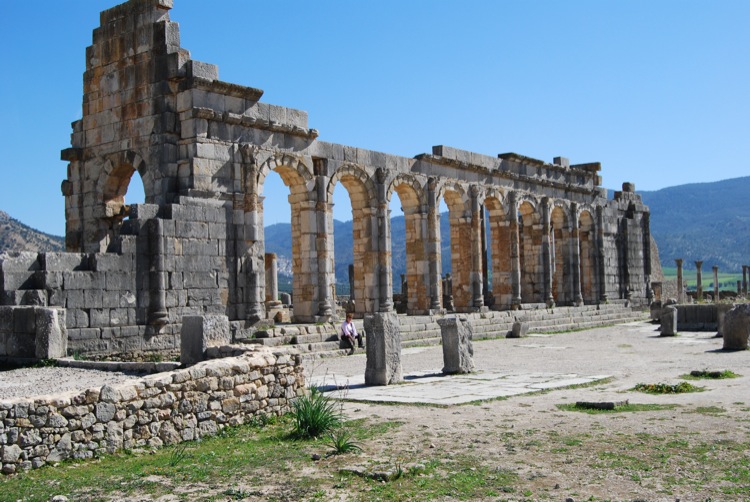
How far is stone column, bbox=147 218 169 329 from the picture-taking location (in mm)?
17703

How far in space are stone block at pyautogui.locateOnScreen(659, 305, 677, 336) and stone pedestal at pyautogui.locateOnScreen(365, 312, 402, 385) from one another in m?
13.1

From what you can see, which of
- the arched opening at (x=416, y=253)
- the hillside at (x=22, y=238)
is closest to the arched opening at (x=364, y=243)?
the arched opening at (x=416, y=253)

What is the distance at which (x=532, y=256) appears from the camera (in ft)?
108

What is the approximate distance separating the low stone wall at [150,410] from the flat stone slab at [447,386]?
2.84 ft

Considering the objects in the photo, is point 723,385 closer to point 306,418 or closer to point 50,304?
point 306,418

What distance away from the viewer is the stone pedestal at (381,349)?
43.6ft

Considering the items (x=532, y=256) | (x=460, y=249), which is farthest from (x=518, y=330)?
(x=532, y=256)

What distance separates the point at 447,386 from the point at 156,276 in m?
7.59

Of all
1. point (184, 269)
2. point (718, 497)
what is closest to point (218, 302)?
point (184, 269)

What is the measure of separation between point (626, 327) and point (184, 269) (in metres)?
16.8

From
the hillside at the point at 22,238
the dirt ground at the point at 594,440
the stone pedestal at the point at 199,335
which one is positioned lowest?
the dirt ground at the point at 594,440

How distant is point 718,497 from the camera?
6.34 m

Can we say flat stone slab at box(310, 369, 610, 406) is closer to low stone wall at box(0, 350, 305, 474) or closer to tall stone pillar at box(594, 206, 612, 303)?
low stone wall at box(0, 350, 305, 474)

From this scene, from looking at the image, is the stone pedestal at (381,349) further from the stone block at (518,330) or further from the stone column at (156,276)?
the stone block at (518,330)
